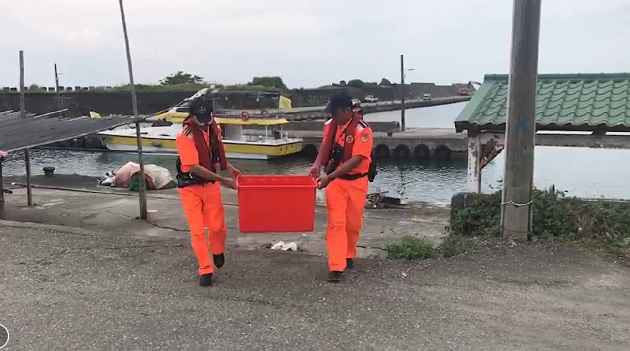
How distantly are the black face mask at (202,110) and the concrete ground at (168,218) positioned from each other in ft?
8.12

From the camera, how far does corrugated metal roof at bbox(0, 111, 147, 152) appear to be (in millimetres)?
7602

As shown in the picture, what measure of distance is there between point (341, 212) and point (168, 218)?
512 cm

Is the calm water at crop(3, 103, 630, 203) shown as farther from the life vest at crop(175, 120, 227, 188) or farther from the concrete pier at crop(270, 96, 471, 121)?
the life vest at crop(175, 120, 227, 188)

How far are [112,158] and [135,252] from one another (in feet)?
110

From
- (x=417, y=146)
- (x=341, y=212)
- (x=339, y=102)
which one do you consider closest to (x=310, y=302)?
(x=341, y=212)

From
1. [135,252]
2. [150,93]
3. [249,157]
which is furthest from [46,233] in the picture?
[150,93]

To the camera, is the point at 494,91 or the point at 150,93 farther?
the point at 150,93

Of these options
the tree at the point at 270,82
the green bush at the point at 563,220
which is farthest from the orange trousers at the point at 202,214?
the tree at the point at 270,82

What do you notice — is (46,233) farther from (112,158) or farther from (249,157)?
(112,158)

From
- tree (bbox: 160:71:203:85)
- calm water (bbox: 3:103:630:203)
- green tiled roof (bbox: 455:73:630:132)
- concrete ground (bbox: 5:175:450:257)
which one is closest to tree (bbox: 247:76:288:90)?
tree (bbox: 160:71:203:85)

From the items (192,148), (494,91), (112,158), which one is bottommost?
(112,158)

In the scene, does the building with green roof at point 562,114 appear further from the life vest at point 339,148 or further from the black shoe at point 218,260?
the black shoe at point 218,260

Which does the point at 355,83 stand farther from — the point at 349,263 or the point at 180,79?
the point at 349,263

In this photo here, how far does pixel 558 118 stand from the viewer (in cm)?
664
